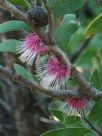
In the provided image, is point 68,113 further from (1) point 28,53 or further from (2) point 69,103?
(1) point 28,53

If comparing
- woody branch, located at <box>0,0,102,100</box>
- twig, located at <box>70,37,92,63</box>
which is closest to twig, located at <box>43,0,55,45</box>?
woody branch, located at <box>0,0,102,100</box>

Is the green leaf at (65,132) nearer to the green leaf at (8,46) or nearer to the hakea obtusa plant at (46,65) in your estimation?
the hakea obtusa plant at (46,65)

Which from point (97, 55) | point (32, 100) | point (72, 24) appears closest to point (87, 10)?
point (97, 55)

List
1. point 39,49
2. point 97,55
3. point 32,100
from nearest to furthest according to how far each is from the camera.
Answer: point 39,49 → point 32,100 → point 97,55

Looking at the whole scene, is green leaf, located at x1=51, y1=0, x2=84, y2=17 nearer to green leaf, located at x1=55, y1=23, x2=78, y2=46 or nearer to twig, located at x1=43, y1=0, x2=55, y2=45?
green leaf, located at x1=55, y1=23, x2=78, y2=46

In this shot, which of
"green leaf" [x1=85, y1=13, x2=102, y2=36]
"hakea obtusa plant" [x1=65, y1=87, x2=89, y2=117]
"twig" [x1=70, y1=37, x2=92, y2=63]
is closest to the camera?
"green leaf" [x1=85, y1=13, x2=102, y2=36]

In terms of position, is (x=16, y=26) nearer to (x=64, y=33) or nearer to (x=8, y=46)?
(x=8, y=46)
